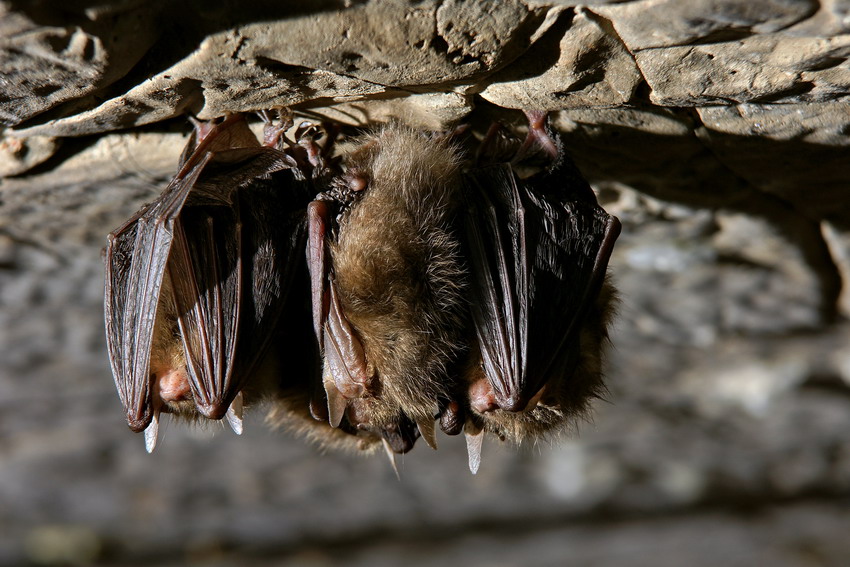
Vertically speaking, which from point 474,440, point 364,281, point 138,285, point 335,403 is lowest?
point 474,440

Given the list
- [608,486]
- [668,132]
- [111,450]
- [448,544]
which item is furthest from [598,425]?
[111,450]

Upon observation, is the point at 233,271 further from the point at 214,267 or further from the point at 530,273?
the point at 530,273

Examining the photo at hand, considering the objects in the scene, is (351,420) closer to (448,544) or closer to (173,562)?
(448,544)

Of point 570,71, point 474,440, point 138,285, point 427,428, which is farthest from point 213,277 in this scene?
point 570,71

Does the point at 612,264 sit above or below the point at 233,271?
below

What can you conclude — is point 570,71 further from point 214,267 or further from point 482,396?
point 214,267

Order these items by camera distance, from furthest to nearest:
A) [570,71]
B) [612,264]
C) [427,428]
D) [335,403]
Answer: [612,264], [427,428], [335,403], [570,71]

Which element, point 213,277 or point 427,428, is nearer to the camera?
point 213,277

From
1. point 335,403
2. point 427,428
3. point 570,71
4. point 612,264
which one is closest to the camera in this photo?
point 570,71
